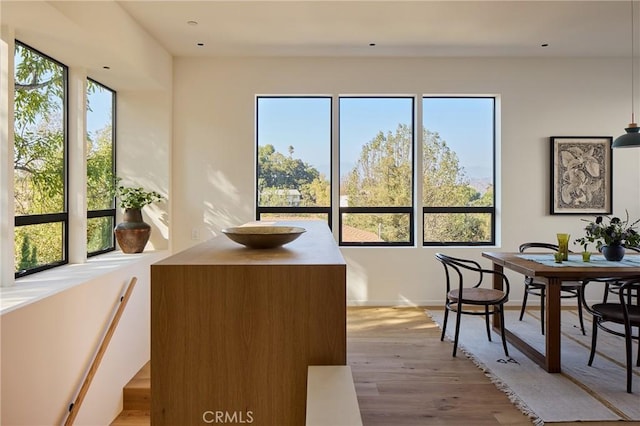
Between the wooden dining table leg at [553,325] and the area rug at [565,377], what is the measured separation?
88 mm

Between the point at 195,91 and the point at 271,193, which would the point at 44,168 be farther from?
the point at 271,193

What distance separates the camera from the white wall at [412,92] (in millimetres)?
4727

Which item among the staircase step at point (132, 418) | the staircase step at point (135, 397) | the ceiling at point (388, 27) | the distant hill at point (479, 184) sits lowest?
the staircase step at point (132, 418)

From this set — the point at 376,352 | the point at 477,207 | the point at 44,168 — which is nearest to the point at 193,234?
the point at 44,168

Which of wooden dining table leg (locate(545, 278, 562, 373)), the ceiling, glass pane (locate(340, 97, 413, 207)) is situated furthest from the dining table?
the ceiling

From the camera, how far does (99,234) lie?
13.1ft

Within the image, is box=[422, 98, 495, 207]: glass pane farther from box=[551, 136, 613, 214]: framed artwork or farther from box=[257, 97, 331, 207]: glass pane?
box=[257, 97, 331, 207]: glass pane

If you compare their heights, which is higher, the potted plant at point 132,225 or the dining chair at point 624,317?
the potted plant at point 132,225

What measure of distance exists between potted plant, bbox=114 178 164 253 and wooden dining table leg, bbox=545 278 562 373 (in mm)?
3706

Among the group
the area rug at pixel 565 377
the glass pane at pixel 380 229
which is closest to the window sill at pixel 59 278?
the glass pane at pixel 380 229

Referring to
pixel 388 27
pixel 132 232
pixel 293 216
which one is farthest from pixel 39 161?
pixel 388 27

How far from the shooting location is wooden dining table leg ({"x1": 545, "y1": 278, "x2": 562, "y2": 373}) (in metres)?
2.88

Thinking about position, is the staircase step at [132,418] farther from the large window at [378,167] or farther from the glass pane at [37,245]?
the large window at [378,167]

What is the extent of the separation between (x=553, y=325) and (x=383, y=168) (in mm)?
2628
